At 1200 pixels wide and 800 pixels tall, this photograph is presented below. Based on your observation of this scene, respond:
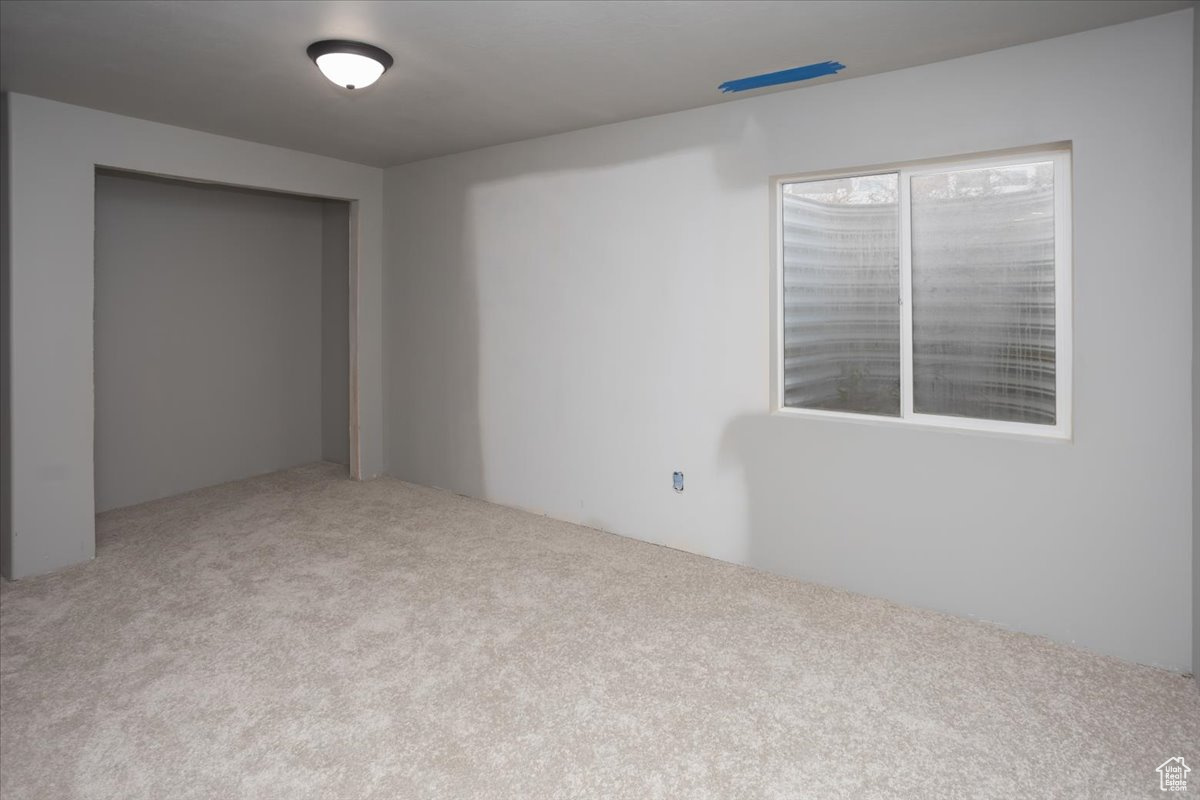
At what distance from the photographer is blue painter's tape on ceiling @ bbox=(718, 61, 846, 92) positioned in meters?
3.09

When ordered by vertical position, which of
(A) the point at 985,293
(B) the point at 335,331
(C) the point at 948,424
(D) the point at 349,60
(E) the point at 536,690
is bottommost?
(E) the point at 536,690

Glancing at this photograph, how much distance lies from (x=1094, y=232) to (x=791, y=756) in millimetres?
2256

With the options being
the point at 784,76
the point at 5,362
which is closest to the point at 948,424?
the point at 784,76

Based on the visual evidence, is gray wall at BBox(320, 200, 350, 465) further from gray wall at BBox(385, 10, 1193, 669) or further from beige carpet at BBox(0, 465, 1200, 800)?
beige carpet at BBox(0, 465, 1200, 800)

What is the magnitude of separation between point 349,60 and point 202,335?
10.7ft

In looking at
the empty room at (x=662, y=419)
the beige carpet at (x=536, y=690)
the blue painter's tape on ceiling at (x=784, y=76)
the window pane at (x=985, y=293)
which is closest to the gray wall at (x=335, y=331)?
the empty room at (x=662, y=419)

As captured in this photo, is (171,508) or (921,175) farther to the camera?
(171,508)

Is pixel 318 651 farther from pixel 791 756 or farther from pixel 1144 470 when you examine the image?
pixel 1144 470

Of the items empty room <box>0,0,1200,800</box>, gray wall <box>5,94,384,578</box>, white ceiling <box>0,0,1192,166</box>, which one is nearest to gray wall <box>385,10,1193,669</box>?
empty room <box>0,0,1200,800</box>

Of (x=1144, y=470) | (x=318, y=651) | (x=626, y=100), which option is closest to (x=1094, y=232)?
(x=1144, y=470)

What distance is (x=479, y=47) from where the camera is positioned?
2918 millimetres

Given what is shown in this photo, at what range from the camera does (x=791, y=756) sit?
2.16m

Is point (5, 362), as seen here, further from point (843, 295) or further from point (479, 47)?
point (843, 295)

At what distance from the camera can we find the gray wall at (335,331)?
5965 millimetres
